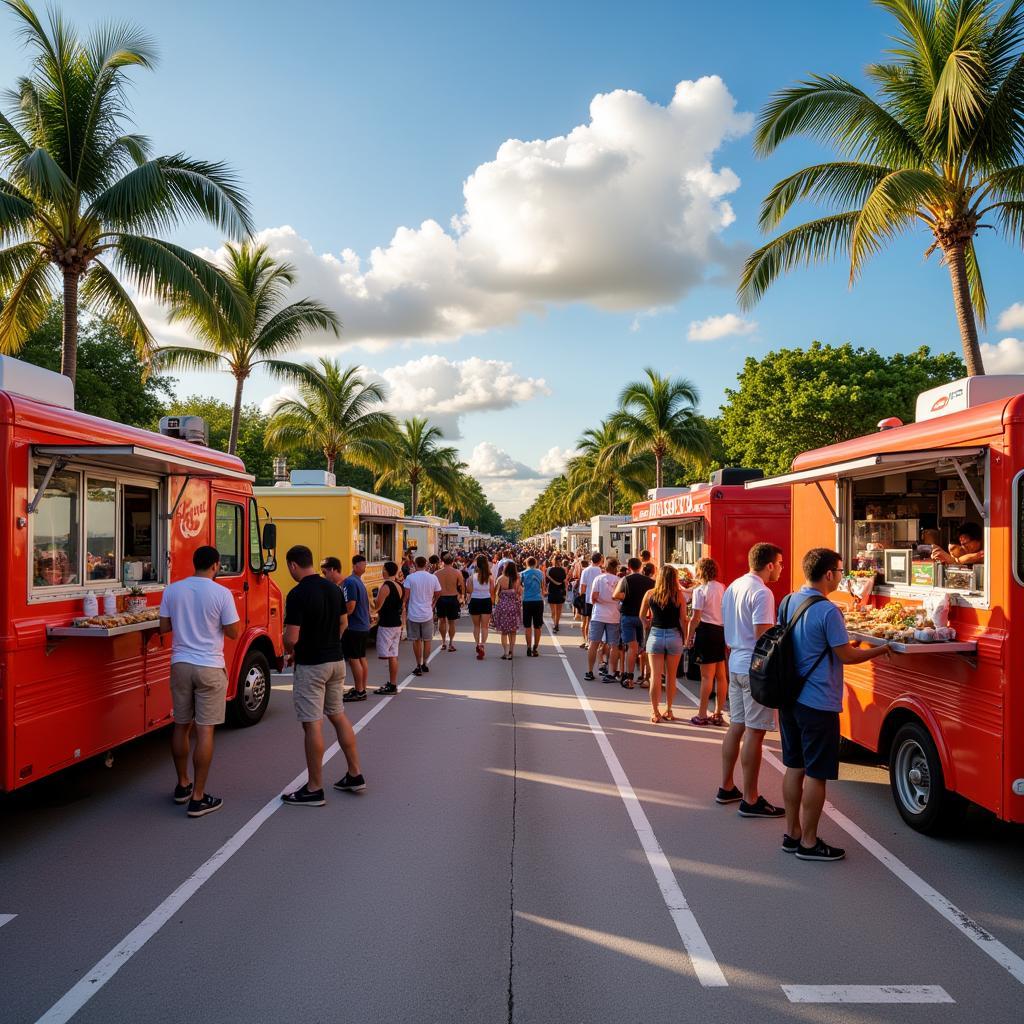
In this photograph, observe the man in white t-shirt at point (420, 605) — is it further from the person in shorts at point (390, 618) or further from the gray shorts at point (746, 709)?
the gray shorts at point (746, 709)

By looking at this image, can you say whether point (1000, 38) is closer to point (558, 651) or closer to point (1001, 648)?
point (1001, 648)

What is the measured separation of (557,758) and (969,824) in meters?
3.37

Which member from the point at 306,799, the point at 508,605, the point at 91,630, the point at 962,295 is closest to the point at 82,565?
the point at 91,630

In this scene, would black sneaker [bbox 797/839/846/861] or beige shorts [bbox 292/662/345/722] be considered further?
beige shorts [bbox 292/662/345/722]

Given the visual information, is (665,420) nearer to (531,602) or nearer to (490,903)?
(531,602)

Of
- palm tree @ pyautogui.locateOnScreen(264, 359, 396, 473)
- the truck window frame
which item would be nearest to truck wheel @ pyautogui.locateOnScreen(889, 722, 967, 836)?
the truck window frame

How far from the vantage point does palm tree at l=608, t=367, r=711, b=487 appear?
99.6 ft

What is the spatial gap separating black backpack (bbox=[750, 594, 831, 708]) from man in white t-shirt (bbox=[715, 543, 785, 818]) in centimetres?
66

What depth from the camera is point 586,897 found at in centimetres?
453

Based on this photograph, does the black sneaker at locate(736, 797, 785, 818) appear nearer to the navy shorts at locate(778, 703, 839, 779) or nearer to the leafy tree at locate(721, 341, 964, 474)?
the navy shorts at locate(778, 703, 839, 779)

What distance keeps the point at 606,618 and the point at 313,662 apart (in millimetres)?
6310

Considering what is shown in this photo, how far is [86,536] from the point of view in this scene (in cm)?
632

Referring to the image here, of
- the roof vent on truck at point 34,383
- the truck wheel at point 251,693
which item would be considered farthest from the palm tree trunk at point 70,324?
the roof vent on truck at point 34,383

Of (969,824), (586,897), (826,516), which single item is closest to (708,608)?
(826,516)
